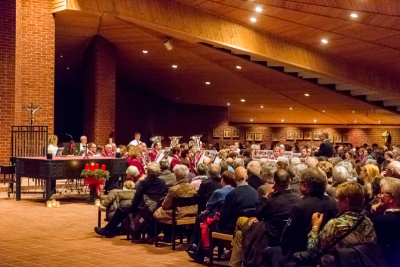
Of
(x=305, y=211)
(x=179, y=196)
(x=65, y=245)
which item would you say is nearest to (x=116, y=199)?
(x=65, y=245)

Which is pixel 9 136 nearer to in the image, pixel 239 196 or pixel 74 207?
pixel 74 207

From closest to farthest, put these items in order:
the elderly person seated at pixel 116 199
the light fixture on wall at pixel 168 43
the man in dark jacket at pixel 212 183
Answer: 1. the man in dark jacket at pixel 212 183
2. the elderly person seated at pixel 116 199
3. the light fixture on wall at pixel 168 43

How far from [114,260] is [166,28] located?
9.99 meters

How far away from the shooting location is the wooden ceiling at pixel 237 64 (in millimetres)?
12757

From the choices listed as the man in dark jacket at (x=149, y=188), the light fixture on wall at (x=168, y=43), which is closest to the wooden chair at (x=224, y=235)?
the man in dark jacket at (x=149, y=188)

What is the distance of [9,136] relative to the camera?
542 inches

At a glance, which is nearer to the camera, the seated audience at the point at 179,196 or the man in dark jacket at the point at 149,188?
the seated audience at the point at 179,196

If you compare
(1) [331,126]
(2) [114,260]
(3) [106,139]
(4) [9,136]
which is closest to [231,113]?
(1) [331,126]

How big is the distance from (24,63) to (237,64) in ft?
25.5

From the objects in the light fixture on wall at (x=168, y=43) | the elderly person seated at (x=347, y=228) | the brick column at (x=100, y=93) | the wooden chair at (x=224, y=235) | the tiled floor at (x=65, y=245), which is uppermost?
the light fixture on wall at (x=168, y=43)

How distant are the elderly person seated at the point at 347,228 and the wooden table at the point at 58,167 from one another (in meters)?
7.98

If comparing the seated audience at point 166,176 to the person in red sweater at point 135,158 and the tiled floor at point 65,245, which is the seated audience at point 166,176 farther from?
the person in red sweater at point 135,158

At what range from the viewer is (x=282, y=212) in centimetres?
489

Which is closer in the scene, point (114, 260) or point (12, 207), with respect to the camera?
point (114, 260)
